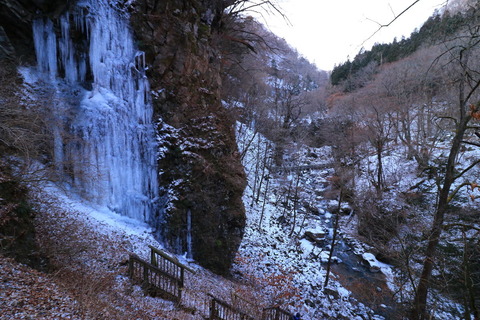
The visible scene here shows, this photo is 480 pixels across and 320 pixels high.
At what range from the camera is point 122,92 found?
9.61 meters

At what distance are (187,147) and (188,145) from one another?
0.12 meters

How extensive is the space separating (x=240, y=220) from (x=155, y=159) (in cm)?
512

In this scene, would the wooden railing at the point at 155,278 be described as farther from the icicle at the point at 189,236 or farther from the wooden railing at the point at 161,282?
the icicle at the point at 189,236

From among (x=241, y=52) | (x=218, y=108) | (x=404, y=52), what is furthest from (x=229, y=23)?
(x=404, y=52)

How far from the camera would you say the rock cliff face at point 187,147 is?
10.1m

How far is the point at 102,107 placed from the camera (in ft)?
29.7

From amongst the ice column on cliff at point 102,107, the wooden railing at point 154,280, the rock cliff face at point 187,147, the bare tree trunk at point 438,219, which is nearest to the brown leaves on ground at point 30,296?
the wooden railing at point 154,280

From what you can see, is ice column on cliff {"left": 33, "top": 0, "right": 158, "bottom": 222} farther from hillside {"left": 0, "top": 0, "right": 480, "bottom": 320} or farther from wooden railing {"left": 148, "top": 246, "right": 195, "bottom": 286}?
wooden railing {"left": 148, "top": 246, "right": 195, "bottom": 286}

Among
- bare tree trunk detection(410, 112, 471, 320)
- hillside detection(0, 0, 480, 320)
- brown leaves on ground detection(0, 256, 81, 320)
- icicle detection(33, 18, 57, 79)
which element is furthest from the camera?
icicle detection(33, 18, 57, 79)

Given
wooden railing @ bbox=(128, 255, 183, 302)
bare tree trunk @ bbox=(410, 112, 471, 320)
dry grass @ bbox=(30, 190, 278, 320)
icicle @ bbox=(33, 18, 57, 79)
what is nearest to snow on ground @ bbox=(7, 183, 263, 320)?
dry grass @ bbox=(30, 190, 278, 320)

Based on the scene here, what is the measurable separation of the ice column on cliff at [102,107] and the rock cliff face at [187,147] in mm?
626

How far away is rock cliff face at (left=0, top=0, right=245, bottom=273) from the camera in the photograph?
10062 mm

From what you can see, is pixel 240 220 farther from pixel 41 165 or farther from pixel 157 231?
pixel 41 165

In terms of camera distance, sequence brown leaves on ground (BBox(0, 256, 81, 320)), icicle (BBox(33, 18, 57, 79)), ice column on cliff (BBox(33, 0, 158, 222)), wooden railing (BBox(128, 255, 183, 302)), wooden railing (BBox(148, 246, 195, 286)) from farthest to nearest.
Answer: ice column on cliff (BBox(33, 0, 158, 222)) → icicle (BBox(33, 18, 57, 79)) → wooden railing (BBox(148, 246, 195, 286)) → wooden railing (BBox(128, 255, 183, 302)) → brown leaves on ground (BBox(0, 256, 81, 320))
